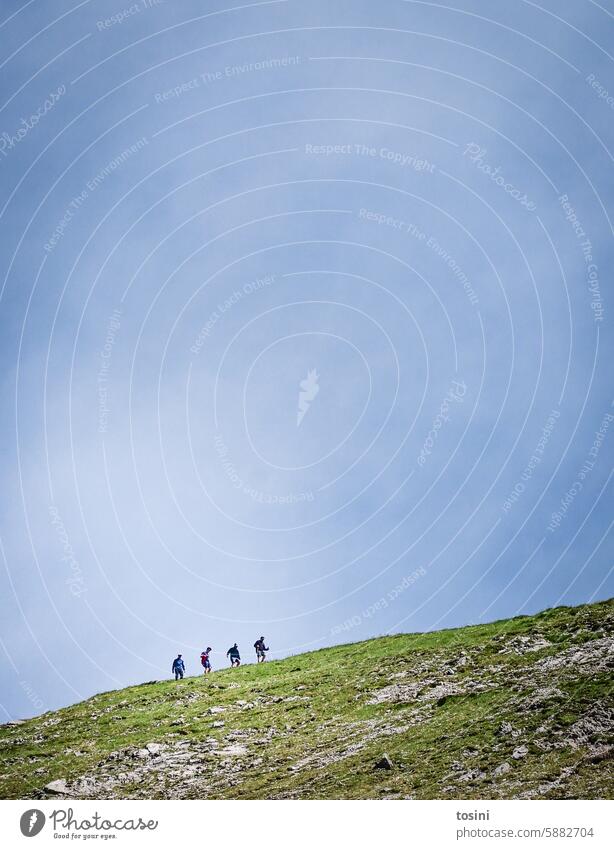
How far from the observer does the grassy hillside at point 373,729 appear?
2481 centimetres

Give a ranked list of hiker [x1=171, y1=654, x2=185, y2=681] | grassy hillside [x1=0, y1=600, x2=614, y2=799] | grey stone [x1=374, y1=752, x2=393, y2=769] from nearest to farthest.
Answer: grassy hillside [x1=0, y1=600, x2=614, y2=799] → grey stone [x1=374, y1=752, x2=393, y2=769] → hiker [x1=171, y1=654, x2=185, y2=681]

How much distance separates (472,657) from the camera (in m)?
37.7

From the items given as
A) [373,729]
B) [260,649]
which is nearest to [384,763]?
[373,729]

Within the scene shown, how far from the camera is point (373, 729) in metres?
30.5

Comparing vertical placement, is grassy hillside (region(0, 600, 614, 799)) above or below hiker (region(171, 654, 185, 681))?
below

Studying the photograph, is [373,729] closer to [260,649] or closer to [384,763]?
[384,763]

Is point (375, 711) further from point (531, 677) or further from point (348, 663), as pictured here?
point (348, 663)

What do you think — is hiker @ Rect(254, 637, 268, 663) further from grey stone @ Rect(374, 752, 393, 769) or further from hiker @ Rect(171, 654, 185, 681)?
grey stone @ Rect(374, 752, 393, 769)

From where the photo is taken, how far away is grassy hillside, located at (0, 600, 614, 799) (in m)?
24.8

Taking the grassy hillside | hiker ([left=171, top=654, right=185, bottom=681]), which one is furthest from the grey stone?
hiker ([left=171, top=654, right=185, bottom=681])

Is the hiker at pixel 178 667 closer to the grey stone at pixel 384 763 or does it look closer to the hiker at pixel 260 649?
the hiker at pixel 260 649

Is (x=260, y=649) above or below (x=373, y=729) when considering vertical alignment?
above
